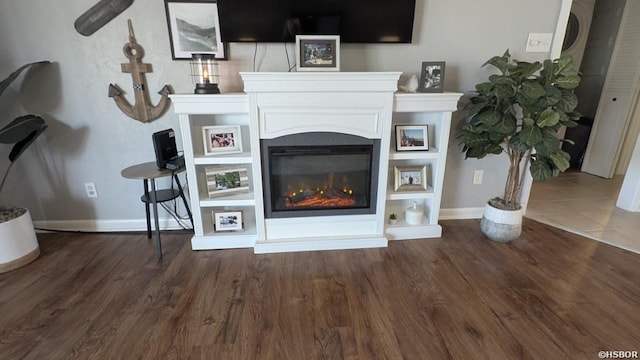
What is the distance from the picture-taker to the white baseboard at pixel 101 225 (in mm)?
2570

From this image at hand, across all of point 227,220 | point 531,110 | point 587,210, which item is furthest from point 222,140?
point 587,210

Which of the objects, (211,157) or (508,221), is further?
(508,221)

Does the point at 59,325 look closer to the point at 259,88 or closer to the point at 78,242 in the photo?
the point at 78,242

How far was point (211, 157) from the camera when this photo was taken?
2191 millimetres

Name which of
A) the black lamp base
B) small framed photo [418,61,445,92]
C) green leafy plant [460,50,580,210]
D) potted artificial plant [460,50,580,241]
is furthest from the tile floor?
the black lamp base

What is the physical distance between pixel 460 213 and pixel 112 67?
294 centimetres

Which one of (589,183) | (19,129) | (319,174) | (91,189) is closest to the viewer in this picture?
(19,129)

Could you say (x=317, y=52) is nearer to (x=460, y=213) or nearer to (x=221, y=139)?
(x=221, y=139)

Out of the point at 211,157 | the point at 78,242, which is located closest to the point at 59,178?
the point at 78,242

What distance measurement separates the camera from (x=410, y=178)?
2518 mm

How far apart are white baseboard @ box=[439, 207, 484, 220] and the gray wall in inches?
30.0

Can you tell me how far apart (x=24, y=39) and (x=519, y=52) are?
11.4 ft

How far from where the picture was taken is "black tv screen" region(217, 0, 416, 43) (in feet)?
6.91

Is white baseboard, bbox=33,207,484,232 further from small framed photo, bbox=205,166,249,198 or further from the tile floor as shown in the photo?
the tile floor
